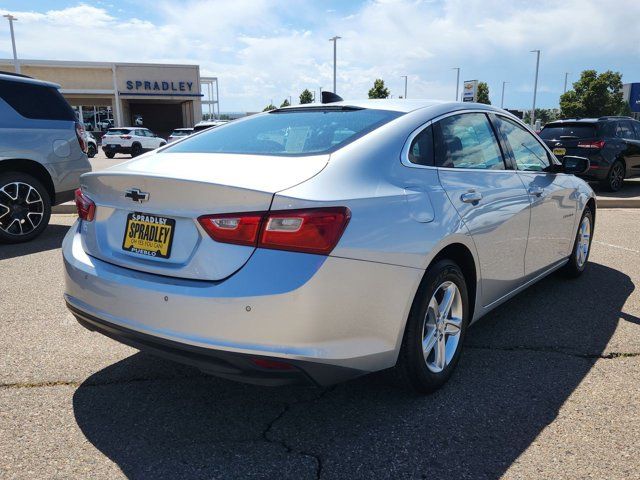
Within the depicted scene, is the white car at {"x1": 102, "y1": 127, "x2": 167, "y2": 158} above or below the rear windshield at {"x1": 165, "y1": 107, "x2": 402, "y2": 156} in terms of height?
below

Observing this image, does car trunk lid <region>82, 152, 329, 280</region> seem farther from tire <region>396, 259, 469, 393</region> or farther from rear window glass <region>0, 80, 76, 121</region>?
rear window glass <region>0, 80, 76, 121</region>

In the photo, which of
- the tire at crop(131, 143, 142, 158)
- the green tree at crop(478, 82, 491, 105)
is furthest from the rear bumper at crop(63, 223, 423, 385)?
the green tree at crop(478, 82, 491, 105)

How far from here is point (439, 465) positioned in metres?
2.43

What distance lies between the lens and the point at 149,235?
2588mm

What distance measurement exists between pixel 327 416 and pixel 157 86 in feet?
149

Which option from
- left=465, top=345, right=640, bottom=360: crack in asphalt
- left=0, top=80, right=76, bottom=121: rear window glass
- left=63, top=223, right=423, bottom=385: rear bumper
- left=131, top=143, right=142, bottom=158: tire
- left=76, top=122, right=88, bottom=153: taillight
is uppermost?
left=0, top=80, right=76, bottom=121: rear window glass

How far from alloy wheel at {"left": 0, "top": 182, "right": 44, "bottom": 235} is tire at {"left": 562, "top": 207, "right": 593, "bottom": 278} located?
621 cm

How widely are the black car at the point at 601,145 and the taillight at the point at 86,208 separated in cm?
1139

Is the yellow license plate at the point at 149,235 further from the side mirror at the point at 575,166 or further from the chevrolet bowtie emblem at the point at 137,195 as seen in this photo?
the side mirror at the point at 575,166

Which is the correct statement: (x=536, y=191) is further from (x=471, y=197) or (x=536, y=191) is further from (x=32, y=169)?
(x=32, y=169)

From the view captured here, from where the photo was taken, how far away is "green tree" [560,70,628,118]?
42.0 metres

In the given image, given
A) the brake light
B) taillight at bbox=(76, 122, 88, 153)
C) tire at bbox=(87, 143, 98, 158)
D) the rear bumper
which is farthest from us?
tire at bbox=(87, 143, 98, 158)

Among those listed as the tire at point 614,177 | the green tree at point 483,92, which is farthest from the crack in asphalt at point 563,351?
the green tree at point 483,92

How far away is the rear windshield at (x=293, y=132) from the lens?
9.51 feet
